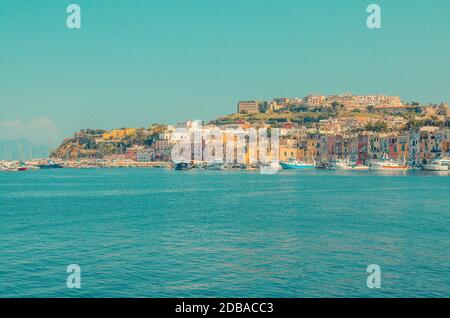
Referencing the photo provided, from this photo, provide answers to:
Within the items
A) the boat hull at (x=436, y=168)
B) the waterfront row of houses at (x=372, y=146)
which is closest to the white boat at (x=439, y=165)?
the boat hull at (x=436, y=168)

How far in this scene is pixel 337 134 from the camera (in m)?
132

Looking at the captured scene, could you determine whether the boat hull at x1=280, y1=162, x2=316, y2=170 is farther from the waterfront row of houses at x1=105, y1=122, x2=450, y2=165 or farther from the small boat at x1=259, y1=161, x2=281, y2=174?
the waterfront row of houses at x1=105, y1=122, x2=450, y2=165

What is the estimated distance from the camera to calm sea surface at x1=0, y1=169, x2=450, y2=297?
566 inches

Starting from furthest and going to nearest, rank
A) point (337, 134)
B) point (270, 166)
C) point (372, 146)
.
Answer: point (337, 134) < point (270, 166) < point (372, 146)

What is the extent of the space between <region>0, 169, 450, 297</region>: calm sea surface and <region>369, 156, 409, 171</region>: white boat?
6798 cm

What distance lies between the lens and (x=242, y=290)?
1420 centimetres

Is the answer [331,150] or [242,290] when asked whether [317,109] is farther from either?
[242,290]

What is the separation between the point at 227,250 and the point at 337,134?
382 feet

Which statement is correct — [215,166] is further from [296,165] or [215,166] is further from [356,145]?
[356,145]

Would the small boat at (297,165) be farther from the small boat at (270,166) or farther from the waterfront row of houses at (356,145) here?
the waterfront row of houses at (356,145)

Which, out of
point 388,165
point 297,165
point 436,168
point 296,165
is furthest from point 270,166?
point 436,168

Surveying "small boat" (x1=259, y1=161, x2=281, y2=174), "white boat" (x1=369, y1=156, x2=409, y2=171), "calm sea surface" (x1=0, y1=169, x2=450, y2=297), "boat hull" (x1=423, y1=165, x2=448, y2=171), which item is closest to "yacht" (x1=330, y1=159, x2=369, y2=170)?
"white boat" (x1=369, y1=156, x2=409, y2=171)
